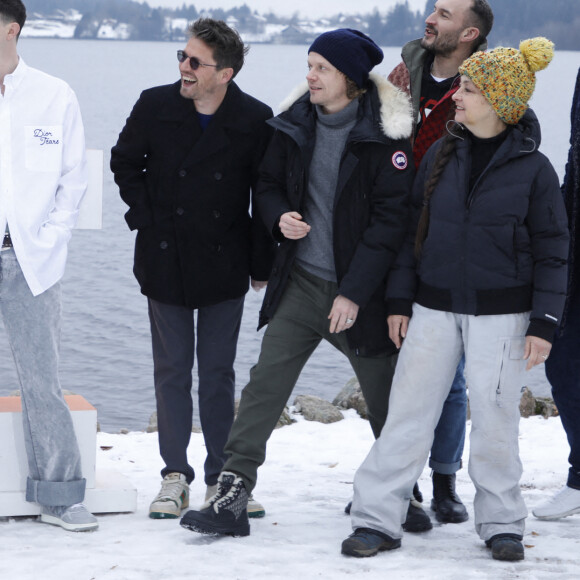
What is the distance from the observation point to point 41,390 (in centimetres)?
383

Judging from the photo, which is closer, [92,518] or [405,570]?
[405,570]

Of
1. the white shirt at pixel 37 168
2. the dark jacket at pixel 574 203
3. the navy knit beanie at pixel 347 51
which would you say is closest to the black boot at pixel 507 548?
the dark jacket at pixel 574 203

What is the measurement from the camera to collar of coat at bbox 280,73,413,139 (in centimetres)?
371

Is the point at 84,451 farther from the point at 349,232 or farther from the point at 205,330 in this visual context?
the point at 349,232

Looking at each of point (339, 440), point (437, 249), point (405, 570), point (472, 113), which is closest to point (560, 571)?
point (405, 570)

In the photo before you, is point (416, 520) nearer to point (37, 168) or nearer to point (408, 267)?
point (408, 267)

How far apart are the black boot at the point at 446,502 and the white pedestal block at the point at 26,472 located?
1.19m

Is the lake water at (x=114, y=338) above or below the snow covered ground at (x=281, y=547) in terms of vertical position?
below

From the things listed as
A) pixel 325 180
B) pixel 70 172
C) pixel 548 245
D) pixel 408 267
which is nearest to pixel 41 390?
pixel 70 172

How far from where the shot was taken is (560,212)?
11.5 feet

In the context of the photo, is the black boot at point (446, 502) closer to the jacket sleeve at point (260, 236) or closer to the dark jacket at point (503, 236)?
the dark jacket at point (503, 236)

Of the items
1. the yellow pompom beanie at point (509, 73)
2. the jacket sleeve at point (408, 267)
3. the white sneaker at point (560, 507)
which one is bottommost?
the white sneaker at point (560, 507)

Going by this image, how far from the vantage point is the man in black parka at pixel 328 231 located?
370cm

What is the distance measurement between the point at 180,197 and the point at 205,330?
1.76ft
